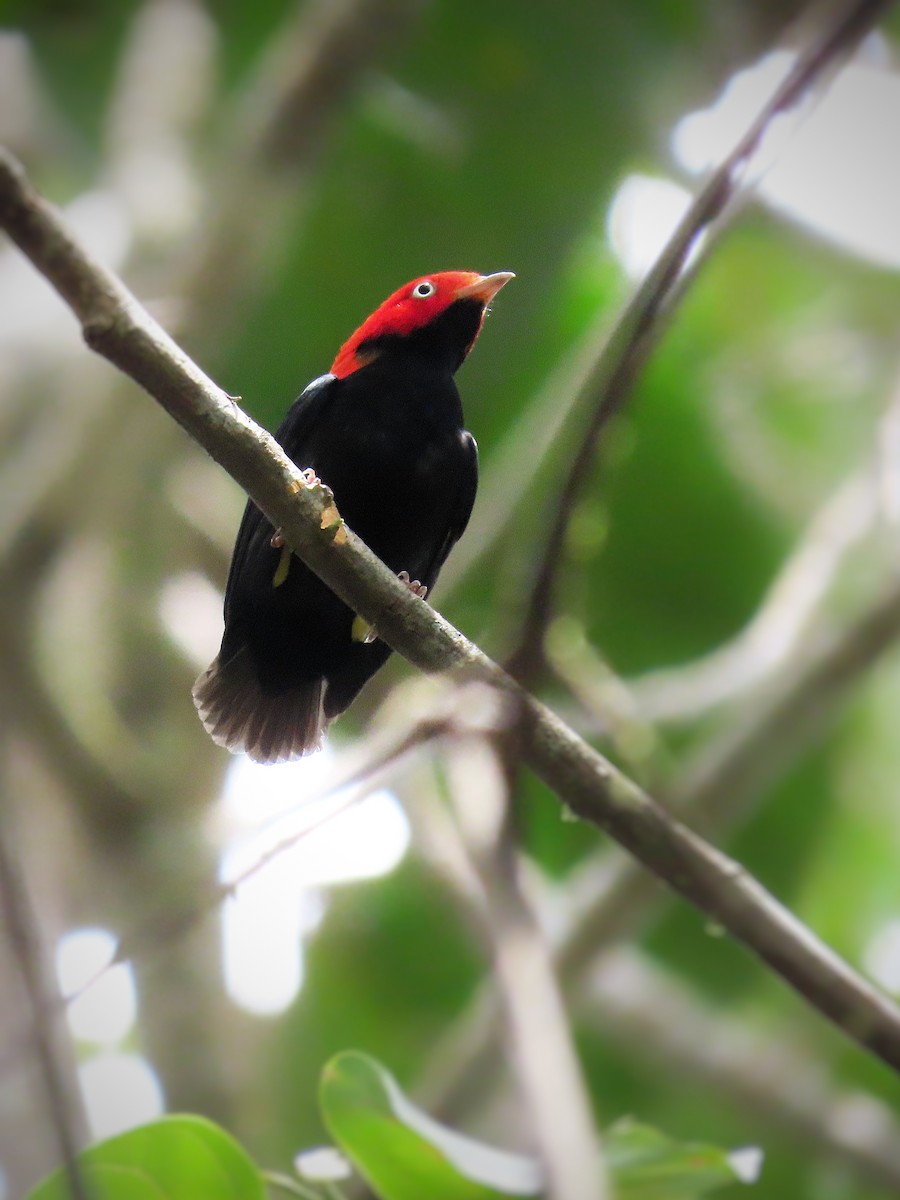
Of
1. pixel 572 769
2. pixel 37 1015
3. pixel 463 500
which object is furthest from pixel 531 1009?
pixel 463 500

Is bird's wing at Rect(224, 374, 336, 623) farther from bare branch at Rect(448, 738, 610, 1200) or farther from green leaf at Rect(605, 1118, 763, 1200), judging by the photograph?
green leaf at Rect(605, 1118, 763, 1200)

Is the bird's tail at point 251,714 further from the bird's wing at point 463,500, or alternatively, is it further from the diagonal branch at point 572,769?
the diagonal branch at point 572,769

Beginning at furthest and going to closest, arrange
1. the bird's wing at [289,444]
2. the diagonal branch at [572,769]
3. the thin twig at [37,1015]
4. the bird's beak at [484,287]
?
the bird's beak at [484,287] < the bird's wing at [289,444] < the diagonal branch at [572,769] < the thin twig at [37,1015]

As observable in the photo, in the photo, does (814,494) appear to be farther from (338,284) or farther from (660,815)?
(660,815)

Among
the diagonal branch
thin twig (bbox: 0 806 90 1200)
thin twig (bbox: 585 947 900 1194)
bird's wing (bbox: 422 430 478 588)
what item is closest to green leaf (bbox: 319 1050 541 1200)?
the diagonal branch

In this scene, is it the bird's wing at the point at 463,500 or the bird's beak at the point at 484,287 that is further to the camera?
the bird's beak at the point at 484,287

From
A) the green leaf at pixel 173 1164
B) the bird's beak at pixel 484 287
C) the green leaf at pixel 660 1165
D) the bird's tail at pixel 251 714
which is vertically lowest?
the green leaf at pixel 660 1165

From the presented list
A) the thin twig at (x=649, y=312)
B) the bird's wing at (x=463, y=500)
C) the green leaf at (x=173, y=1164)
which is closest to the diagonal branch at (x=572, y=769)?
the thin twig at (x=649, y=312)
